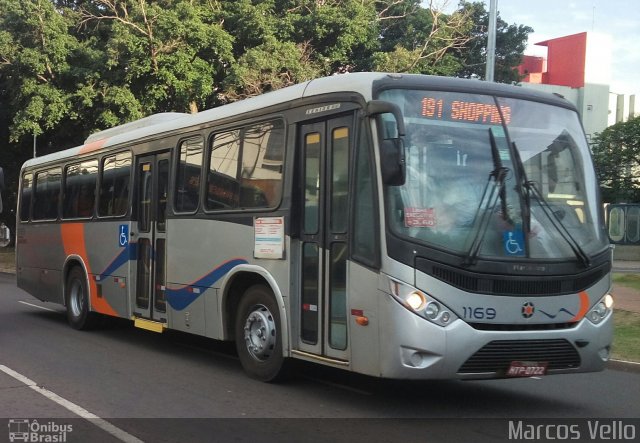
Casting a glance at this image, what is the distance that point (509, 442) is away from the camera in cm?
591

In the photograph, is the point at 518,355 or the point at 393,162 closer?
the point at 393,162

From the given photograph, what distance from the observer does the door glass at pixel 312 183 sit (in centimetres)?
729

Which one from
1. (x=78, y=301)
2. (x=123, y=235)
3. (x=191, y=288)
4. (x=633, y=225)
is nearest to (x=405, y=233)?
(x=191, y=288)

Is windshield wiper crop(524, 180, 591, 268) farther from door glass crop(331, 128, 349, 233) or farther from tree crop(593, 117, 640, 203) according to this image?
tree crop(593, 117, 640, 203)

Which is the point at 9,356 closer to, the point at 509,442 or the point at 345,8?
the point at 509,442

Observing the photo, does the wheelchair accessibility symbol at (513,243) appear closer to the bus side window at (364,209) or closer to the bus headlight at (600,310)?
the bus headlight at (600,310)

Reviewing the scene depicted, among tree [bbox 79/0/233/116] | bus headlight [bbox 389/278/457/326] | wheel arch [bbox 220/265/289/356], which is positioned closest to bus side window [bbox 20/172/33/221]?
tree [bbox 79/0/233/116]

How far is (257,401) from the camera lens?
23.7 ft

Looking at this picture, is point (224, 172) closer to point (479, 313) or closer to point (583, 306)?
point (479, 313)

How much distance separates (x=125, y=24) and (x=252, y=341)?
16.1m

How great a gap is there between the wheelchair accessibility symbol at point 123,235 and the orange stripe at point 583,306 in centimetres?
668

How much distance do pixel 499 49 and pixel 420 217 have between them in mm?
24237

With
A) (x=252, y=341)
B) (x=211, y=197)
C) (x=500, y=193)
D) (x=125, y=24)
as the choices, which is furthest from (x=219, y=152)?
(x=125, y=24)

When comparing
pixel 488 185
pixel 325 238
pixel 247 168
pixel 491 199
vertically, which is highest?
pixel 247 168
